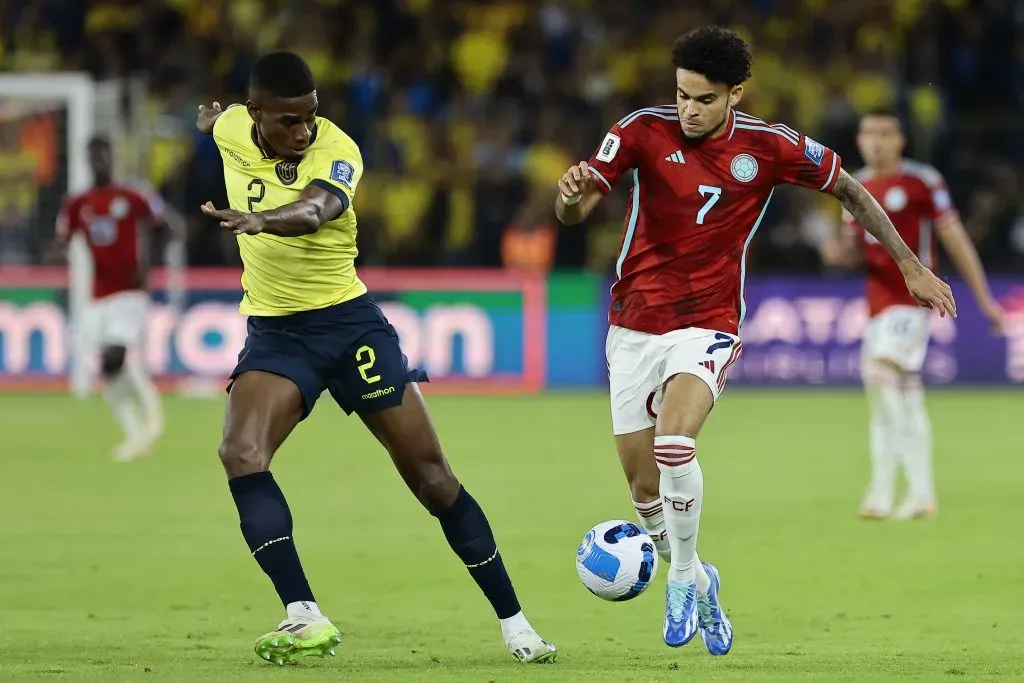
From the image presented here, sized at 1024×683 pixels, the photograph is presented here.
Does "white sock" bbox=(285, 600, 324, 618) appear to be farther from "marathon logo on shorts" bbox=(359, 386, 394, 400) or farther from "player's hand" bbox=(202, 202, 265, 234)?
"player's hand" bbox=(202, 202, 265, 234)

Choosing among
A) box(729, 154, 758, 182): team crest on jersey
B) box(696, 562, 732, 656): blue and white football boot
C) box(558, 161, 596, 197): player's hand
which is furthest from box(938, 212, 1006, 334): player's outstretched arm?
box(558, 161, 596, 197): player's hand

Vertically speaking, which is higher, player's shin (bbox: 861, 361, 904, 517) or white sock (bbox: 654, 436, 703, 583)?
white sock (bbox: 654, 436, 703, 583)

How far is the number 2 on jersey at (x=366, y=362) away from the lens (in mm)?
6777

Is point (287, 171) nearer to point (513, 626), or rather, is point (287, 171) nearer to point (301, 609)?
point (301, 609)

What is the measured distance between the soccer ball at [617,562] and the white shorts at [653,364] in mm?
453

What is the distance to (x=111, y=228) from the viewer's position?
50.1 feet

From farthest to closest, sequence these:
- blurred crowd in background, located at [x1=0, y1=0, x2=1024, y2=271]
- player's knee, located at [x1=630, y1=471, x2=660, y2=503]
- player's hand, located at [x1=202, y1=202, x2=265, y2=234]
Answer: blurred crowd in background, located at [x1=0, y1=0, x2=1024, y2=271] → player's knee, located at [x1=630, y1=471, x2=660, y2=503] → player's hand, located at [x1=202, y1=202, x2=265, y2=234]

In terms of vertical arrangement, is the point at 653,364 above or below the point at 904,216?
below

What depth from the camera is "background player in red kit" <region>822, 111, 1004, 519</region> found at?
11555 millimetres

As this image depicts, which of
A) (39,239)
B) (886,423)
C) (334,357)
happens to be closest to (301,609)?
(334,357)

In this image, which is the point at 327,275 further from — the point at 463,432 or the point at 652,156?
the point at 463,432

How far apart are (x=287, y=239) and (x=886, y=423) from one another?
6018mm

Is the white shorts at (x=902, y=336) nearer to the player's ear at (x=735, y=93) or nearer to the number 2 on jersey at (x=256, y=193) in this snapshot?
the player's ear at (x=735, y=93)

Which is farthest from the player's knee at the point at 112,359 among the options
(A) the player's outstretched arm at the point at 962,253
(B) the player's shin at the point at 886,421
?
(A) the player's outstretched arm at the point at 962,253
